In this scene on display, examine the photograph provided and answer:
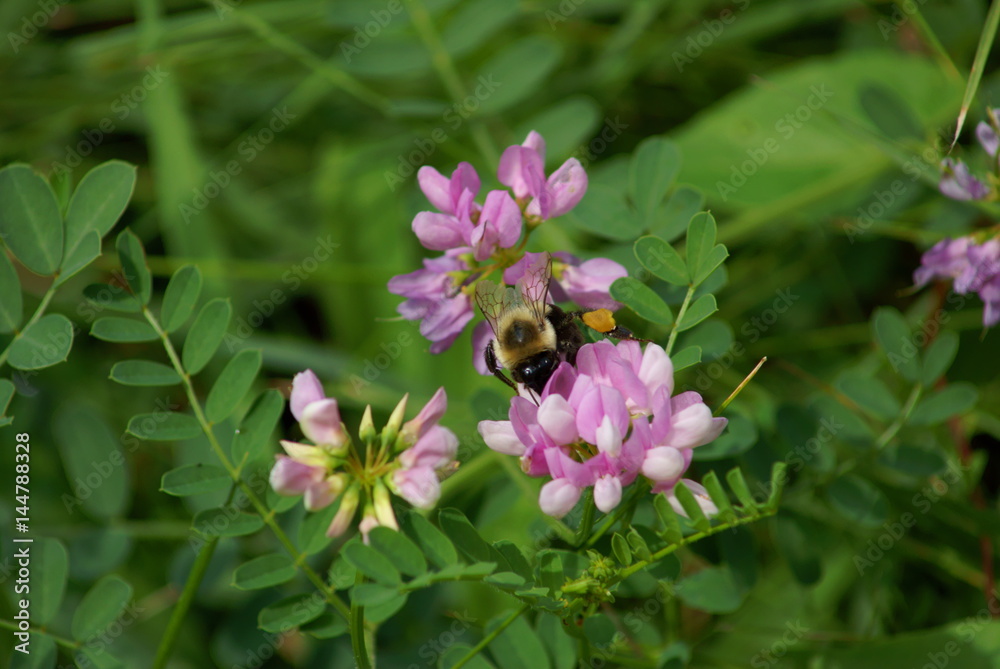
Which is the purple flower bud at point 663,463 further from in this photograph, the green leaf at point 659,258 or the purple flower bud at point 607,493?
the green leaf at point 659,258

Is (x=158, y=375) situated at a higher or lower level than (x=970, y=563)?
higher

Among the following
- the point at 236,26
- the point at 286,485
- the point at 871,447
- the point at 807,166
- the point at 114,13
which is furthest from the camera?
the point at 114,13

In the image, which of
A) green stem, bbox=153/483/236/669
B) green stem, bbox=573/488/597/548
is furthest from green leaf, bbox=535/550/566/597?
green stem, bbox=153/483/236/669

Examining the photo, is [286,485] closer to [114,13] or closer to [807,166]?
[807,166]

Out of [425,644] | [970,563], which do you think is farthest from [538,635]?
[970,563]

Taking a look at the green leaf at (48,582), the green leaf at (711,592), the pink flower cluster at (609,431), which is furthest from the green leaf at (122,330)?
the green leaf at (711,592)
